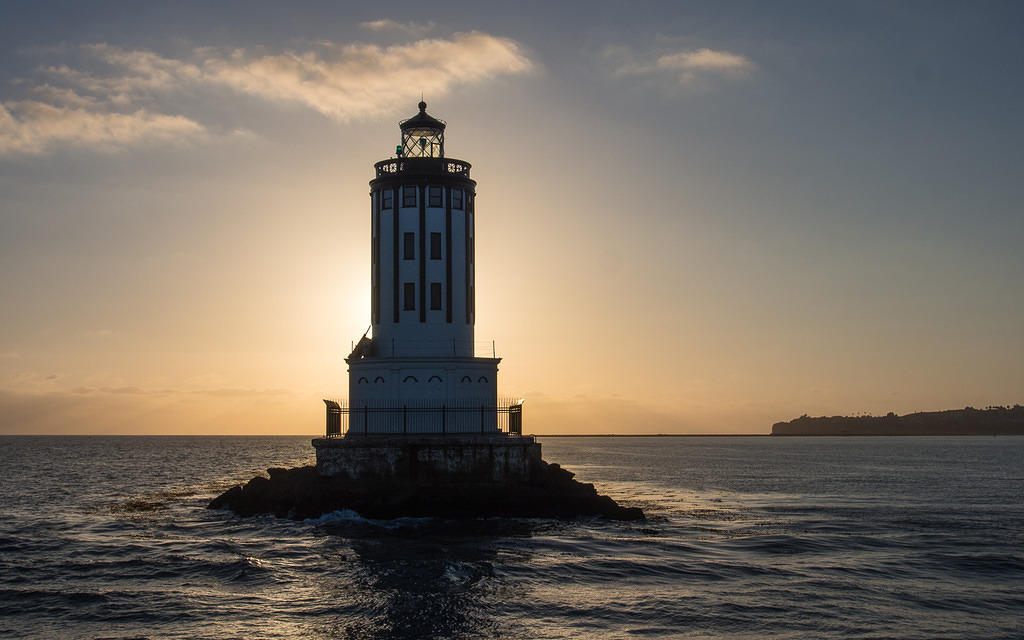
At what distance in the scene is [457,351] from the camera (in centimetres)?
4019

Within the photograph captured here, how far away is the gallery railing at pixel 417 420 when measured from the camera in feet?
125

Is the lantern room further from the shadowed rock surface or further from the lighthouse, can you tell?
the shadowed rock surface

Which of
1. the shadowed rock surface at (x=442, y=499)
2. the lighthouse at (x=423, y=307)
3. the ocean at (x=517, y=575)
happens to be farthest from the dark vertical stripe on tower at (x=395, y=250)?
the ocean at (x=517, y=575)

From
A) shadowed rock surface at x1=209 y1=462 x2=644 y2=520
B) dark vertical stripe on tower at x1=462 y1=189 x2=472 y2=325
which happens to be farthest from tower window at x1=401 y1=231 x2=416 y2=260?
shadowed rock surface at x1=209 y1=462 x2=644 y2=520

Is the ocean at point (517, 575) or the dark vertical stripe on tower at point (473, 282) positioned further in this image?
the dark vertical stripe on tower at point (473, 282)

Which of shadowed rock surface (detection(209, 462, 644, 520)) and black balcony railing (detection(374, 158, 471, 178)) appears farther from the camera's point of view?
black balcony railing (detection(374, 158, 471, 178))

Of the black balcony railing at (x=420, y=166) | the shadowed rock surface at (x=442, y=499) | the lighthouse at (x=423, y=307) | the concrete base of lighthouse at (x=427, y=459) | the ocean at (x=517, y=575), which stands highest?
the black balcony railing at (x=420, y=166)

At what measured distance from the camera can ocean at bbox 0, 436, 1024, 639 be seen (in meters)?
20.7

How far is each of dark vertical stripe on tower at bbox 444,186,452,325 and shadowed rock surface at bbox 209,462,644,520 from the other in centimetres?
820

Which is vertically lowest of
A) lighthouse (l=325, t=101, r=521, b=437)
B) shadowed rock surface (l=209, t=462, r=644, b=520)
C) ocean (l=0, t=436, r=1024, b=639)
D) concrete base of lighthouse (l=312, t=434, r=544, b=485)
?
ocean (l=0, t=436, r=1024, b=639)

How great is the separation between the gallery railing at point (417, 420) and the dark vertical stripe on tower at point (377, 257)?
452 cm

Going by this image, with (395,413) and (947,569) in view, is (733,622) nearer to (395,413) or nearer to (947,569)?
(947,569)

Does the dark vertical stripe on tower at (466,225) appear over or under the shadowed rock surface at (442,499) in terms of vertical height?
over

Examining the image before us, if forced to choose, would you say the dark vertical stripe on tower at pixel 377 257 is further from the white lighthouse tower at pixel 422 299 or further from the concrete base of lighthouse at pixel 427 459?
the concrete base of lighthouse at pixel 427 459
